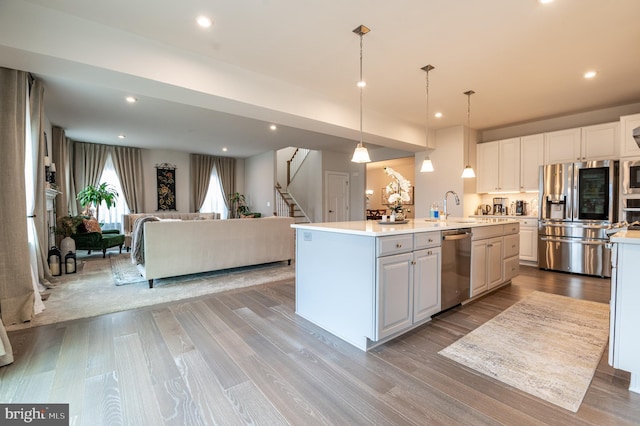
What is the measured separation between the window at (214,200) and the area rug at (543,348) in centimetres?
854

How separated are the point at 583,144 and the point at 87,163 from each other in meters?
10.8

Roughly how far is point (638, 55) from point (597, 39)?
826 mm

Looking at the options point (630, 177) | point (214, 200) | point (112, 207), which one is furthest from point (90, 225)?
point (630, 177)

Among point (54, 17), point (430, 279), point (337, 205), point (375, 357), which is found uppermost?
point (54, 17)

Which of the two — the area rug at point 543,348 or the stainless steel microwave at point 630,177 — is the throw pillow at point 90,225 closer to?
the area rug at point 543,348

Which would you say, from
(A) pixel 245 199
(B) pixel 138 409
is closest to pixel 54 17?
(B) pixel 138 409

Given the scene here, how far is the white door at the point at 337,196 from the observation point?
8477 millimetres

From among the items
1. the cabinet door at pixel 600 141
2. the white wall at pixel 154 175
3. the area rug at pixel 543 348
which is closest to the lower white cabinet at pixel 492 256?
the area rug at pixel 543 348

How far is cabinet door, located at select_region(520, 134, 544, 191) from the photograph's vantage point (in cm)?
520

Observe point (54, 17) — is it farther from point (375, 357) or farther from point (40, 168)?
point (375, 357)

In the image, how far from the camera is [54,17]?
92.7 inches

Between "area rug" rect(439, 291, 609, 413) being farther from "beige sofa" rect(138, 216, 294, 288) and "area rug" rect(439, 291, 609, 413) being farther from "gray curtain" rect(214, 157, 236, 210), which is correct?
"gray curtain" rect(214, 157, 236, 210)

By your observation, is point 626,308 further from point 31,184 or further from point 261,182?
point 261,182

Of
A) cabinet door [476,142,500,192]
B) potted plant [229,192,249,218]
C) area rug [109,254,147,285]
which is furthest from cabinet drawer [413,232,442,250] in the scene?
potted plant [229,192,249,218]
